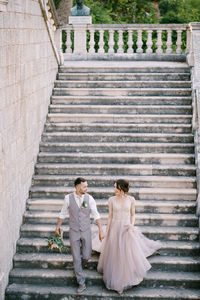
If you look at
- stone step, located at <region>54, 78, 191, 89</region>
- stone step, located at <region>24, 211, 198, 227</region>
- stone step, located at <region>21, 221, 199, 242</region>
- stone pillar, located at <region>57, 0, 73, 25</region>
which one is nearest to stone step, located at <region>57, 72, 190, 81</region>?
stone step, located at <region>54, 78, 191, 89</region>

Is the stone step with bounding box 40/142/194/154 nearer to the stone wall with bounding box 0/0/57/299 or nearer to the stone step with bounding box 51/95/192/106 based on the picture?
the stone wall with bounding box 0/0/57/299

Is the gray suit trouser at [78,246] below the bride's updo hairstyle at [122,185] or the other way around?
Answer: below

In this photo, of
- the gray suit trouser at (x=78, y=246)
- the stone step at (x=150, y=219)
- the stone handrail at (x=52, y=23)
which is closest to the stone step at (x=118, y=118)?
the stone handrail at (x=52, y=23)

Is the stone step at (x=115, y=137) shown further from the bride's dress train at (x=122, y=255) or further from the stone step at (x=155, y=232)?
the bride's dress train at (x=122, y=255)

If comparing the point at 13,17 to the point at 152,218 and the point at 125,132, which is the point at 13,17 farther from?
the point at 152,218

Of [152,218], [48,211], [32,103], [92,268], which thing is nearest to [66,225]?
[48,211]

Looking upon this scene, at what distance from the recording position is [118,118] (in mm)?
9227

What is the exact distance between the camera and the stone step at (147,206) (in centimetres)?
770

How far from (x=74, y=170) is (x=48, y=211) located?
3.16ft

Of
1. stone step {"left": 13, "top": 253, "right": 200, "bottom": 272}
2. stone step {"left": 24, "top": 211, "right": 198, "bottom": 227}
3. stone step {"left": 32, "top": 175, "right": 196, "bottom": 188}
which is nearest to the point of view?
stone step {"left": 13, "top": 253, "right": 200, "bottom": 272}

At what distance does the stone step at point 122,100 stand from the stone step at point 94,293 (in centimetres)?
422

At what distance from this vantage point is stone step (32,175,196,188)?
26.4 feet

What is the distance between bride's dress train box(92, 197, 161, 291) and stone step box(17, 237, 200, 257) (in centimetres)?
66

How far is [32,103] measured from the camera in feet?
26.5
